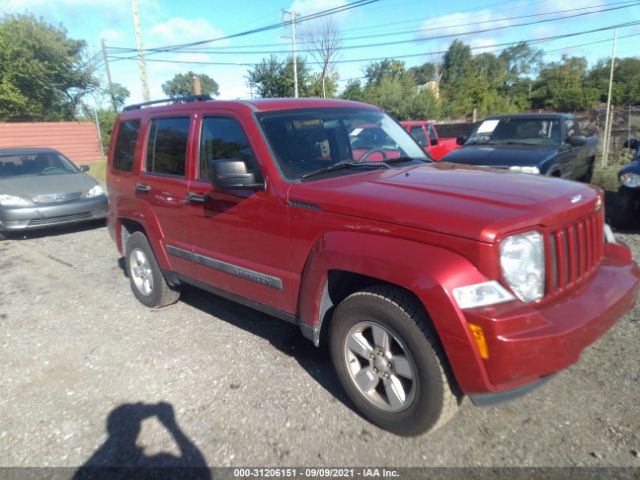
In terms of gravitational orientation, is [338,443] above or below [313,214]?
below

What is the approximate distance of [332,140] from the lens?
12.0 ft

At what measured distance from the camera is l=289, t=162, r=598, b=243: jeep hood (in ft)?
7.55

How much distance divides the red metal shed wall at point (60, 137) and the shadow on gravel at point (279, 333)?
20.0m

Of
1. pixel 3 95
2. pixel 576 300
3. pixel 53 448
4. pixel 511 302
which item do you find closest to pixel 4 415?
pixel 53 448

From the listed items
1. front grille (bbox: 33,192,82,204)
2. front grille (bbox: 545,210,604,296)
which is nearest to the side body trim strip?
front grille (bbox: 545,210,604,296)

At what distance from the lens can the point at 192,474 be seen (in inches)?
99.4

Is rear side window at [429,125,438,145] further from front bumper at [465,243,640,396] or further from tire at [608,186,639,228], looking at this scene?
front bumper at [465,243,640,396]

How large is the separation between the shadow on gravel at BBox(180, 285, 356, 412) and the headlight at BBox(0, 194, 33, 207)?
15.0 feet

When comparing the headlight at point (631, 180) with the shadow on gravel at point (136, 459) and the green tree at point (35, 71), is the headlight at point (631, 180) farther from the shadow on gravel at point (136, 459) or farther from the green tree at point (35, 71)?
the green tree at point (35, 71)

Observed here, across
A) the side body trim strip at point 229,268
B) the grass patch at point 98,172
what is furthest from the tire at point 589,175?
the grass patch at point 98,172

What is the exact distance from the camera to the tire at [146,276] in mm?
4660

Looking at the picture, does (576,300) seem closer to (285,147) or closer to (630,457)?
(630,457)

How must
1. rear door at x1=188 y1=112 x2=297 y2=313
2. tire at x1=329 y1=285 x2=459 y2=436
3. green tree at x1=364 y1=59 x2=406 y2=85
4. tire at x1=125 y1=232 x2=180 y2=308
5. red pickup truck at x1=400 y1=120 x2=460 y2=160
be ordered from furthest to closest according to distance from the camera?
green tree at x1=364 y1=59 x2=406 y2=85 < red pickup truck at x1=400 y1=120 x2=460 y2=160 < tire at x1=125 y1=232 x2=180 y2=308 < rear door at x1=188 y1=112 x2=297 y2=313 < tire at x1=329 y1=285 x2=459 y2=436

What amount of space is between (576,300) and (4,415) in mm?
3627
